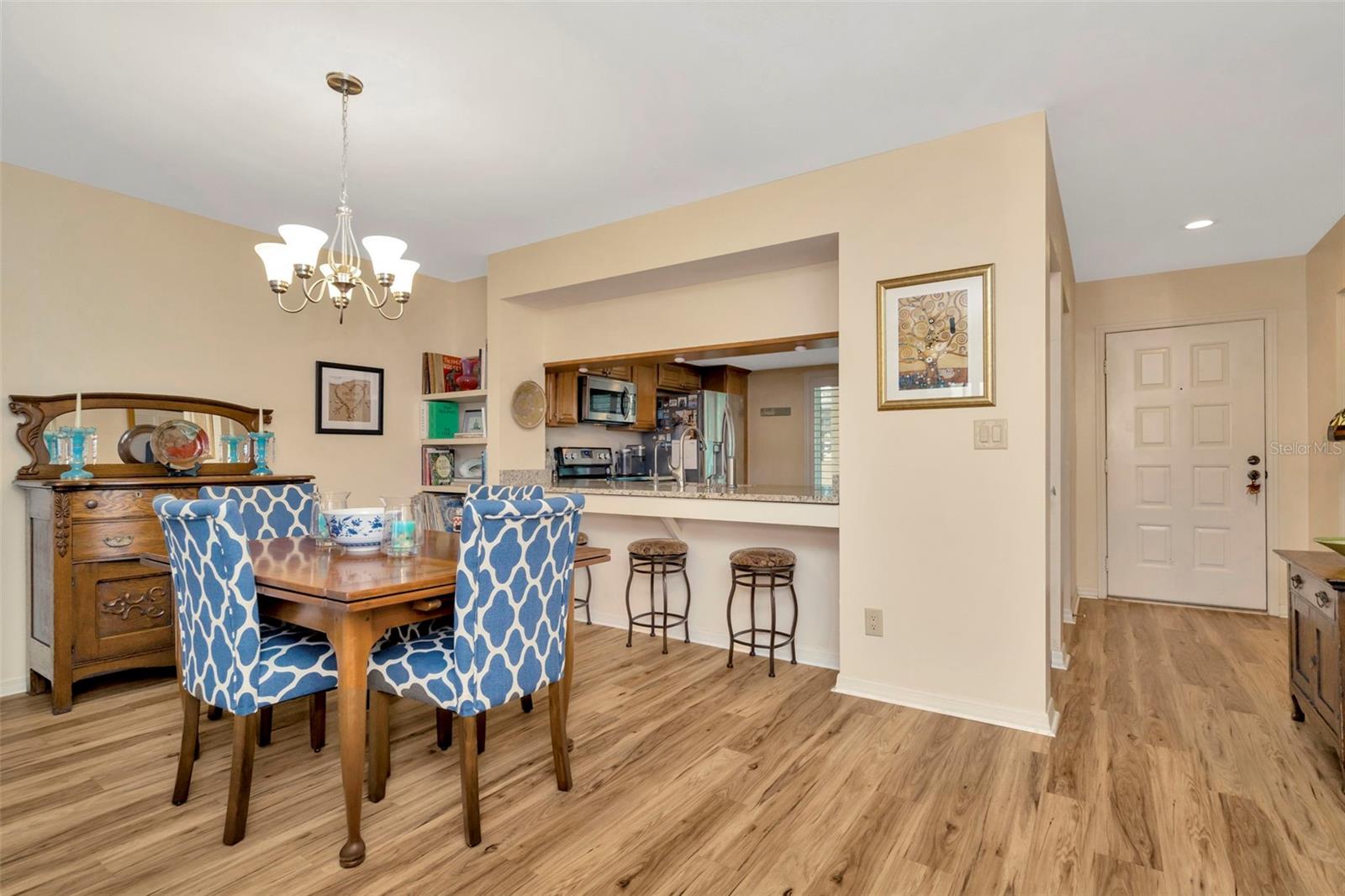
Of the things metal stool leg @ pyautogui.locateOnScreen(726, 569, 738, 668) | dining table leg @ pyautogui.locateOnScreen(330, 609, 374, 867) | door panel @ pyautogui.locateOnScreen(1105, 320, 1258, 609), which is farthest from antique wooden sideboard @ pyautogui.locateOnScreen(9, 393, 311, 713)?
door panel @ pyautogui.locateOnScreen(1105, 320, 1258, 609)

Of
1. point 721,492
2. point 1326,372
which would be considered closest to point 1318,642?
point 721,492

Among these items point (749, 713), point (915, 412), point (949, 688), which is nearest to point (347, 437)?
point (749, 713)

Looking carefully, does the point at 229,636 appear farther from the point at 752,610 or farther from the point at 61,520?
the point at 752,610

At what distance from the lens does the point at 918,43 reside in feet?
7.20

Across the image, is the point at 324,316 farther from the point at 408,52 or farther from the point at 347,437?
the point at 408,52

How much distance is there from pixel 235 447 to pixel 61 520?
967 millimetres

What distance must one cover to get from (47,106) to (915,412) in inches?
146

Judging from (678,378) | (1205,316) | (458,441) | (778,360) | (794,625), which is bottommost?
(794,625)

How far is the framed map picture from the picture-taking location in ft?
14.1

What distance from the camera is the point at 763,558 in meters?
3.35

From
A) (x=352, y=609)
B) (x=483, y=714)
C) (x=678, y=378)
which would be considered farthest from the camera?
(x=678, y=378)

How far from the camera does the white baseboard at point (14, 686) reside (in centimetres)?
303

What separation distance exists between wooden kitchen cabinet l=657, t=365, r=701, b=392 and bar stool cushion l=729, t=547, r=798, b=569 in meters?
2.04

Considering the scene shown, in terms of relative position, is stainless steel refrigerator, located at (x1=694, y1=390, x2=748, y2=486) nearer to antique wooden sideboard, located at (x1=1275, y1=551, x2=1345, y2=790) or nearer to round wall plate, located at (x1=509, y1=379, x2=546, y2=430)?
round wall plate, located at (x1=509, y1=379, x2=546, y2=430)
